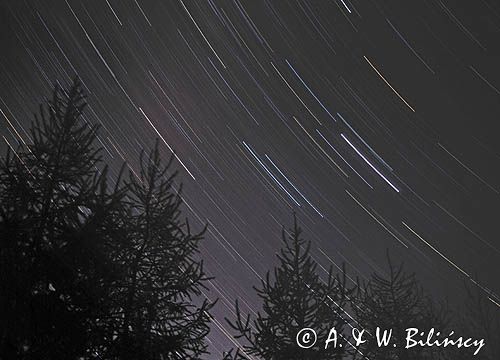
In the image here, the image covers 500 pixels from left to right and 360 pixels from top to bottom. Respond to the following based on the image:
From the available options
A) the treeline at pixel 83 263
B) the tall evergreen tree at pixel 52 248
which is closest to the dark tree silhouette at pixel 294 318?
the treeline at pixel 83 263

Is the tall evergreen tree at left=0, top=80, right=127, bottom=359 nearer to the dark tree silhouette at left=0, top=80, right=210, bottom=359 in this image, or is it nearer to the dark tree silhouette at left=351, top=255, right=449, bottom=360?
the dark tree silhouette at left=0, top=80, right=210, bottom=359

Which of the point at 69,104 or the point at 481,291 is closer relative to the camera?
the point at 69,104

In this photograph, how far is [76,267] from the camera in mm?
4305

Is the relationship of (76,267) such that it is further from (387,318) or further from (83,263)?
(387,318)

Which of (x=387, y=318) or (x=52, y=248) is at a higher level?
(x=387, y=318)

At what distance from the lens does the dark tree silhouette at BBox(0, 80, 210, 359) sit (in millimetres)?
3762

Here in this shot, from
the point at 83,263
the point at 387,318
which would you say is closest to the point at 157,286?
the point at 83,263

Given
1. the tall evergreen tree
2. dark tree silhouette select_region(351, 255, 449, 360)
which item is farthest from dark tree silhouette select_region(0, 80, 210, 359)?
dark tree silhouette select_region(351, 255, 449, 360)

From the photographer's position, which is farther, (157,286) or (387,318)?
(387,318)

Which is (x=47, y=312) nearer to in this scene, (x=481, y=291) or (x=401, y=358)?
(x=401, y=358)

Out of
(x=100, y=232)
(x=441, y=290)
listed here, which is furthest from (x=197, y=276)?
(x=441, y=290)

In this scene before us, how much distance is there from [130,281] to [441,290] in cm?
5335

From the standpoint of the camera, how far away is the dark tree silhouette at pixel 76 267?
376cm

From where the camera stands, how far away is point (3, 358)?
341cm
